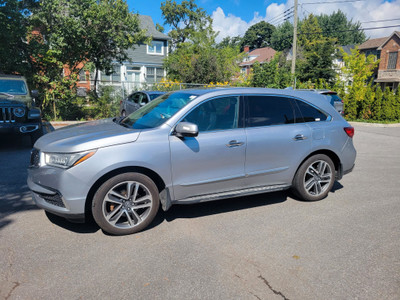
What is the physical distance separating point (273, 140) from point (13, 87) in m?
8.12

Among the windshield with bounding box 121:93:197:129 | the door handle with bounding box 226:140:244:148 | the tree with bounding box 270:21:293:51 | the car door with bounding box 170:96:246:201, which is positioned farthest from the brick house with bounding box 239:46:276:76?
the door handle with bounding box 226:140:244:148

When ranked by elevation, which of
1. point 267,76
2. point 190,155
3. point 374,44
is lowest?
point 190,155

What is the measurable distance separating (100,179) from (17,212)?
167 centimetres

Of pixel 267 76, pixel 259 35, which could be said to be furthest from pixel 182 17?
pixel 259 35

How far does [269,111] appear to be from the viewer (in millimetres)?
4582

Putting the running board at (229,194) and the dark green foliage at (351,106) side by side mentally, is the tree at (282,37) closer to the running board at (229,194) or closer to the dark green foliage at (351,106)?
the dark green foliage at (351,106)

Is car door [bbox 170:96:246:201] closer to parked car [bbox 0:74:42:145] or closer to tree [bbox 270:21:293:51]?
parked car [bbox 0:74:42:145]

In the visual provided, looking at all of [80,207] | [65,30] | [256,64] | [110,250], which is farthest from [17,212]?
[256,64]

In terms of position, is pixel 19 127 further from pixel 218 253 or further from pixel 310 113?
pixel 310 113

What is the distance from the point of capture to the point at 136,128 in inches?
160

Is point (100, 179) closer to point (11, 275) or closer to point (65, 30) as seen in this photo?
point (11, 275)

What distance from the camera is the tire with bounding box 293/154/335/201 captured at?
4.78 metres

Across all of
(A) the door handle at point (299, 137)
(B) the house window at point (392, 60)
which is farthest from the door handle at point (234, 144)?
(B) the house window at point (392, 60)

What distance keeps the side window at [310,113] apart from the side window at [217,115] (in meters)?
1.11
